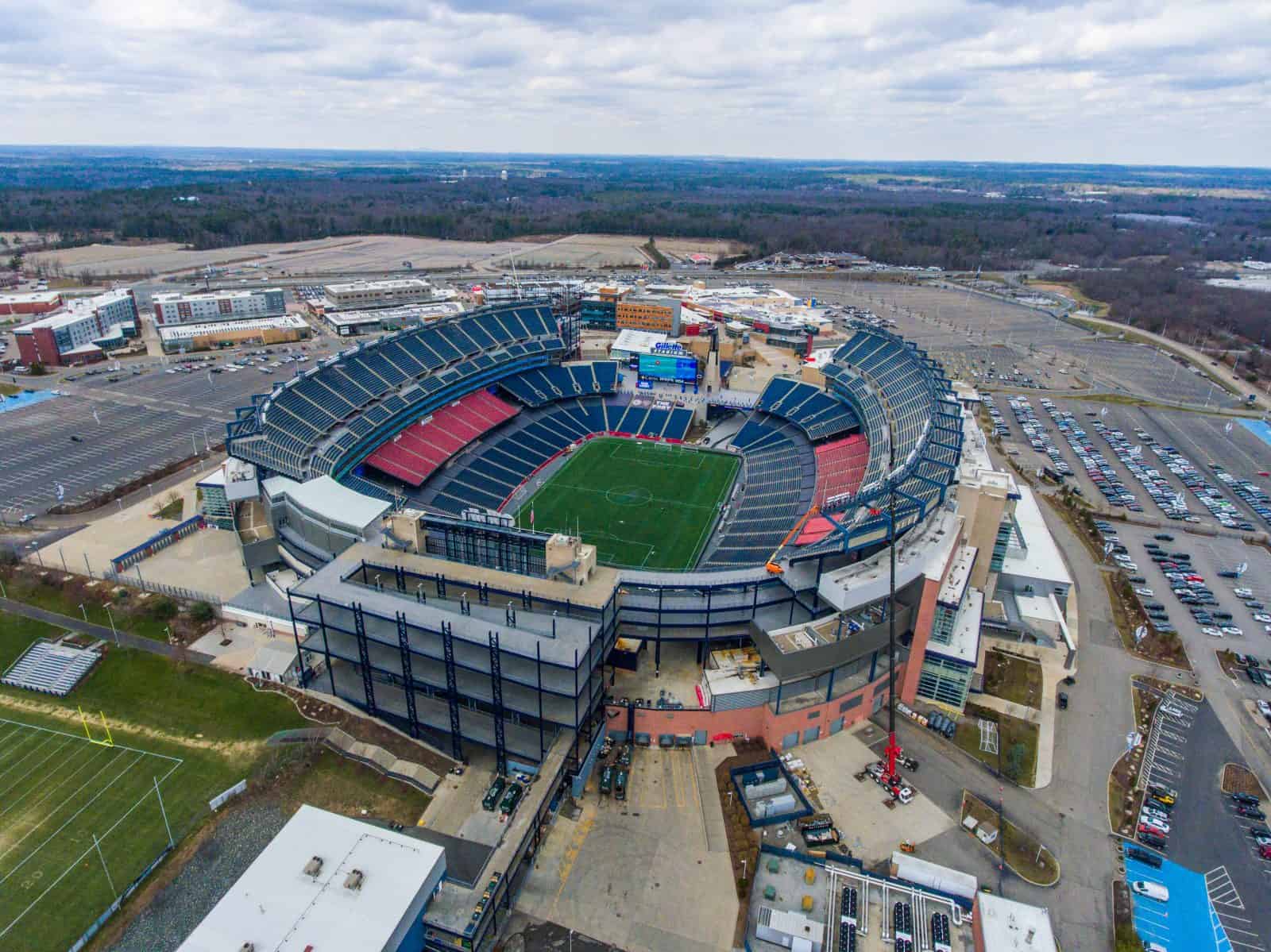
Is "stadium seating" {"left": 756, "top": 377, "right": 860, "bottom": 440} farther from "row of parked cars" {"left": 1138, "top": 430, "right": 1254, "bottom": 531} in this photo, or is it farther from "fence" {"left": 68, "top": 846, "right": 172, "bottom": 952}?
"fence" {"left": 68, "top": 846, "right": 172, "bottom": 952}

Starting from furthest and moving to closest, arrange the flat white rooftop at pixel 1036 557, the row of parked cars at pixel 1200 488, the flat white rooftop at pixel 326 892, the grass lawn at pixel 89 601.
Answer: the row of parked cars at pixel 1200 488 → the flat white rooftop at pixel 1036 557 → the grass lawn at pixel 89 601 → the flat white rooftop at pixel 326 892

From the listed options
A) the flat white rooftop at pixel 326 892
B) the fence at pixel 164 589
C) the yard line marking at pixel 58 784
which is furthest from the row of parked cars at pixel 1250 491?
the yard line marking at pixel 58 784

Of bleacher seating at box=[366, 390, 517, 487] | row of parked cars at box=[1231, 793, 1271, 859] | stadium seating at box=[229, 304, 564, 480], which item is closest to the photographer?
row of parked cars at box=[1231, 793, 1271, 859]

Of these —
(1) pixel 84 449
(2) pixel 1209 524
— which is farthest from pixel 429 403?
(2) pixel 1209 524

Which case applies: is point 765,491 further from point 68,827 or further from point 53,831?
point 53,831

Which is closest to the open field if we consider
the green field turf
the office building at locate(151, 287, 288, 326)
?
the green field turf

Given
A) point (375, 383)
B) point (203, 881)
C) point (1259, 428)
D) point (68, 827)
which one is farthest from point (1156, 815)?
point (1259, 428)

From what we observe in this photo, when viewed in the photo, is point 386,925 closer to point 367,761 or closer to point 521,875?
point 521,875

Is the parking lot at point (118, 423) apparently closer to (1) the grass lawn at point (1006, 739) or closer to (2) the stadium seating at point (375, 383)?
(2) the stadium seating at point (375, 383)
